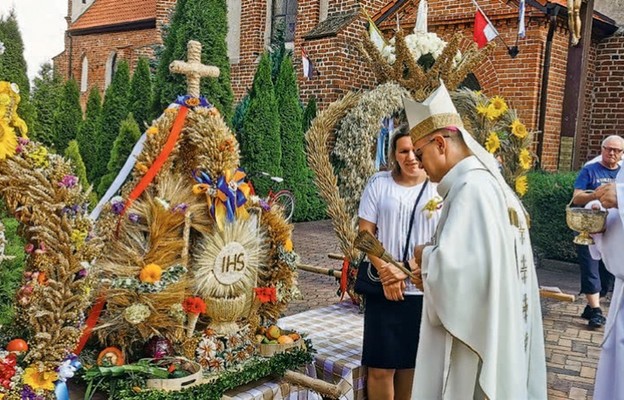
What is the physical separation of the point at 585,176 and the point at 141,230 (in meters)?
5.36

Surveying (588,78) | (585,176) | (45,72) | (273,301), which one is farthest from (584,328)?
(45,72)

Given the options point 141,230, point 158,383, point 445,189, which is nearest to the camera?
point 445,189

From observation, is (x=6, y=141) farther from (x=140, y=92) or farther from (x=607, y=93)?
(x=607, y=93)

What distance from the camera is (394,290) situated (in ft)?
10.9

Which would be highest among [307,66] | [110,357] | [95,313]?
[307,66]

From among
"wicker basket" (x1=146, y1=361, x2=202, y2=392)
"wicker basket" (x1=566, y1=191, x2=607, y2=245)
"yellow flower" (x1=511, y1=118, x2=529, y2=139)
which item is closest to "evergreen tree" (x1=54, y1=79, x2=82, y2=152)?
"yellow flower" (x1=511, y1=118, x2=529, y2=139)

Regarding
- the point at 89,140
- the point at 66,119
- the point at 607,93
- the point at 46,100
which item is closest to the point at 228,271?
the point at 607,93

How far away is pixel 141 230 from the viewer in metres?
3.28

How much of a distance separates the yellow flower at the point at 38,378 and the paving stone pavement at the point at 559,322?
372 centimetres

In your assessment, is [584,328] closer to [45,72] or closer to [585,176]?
[585,176]

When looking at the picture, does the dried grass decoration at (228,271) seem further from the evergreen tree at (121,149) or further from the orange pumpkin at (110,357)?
the evergreen tree at (121,149)

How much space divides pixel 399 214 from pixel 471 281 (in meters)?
1.29

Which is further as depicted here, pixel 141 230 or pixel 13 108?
pixel 141 230

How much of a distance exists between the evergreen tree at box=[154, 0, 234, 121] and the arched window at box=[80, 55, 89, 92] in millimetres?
13841
